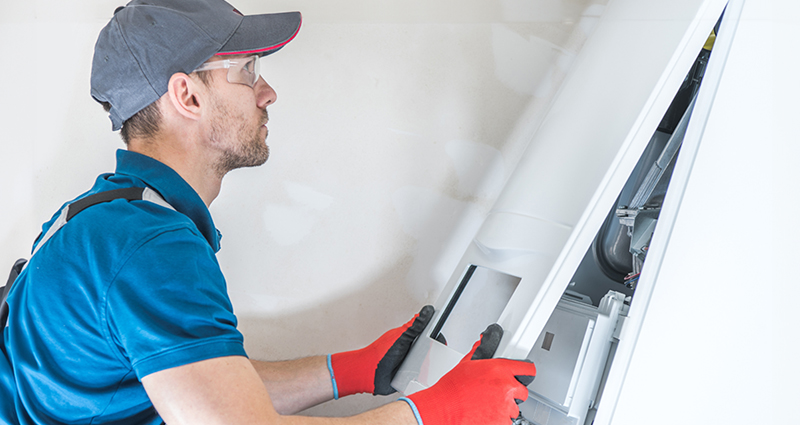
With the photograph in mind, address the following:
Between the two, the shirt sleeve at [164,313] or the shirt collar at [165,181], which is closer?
the shirt sleeve at [164,313]

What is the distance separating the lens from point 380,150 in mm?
1547

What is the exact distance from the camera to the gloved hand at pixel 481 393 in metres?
0.89

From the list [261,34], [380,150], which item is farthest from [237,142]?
[380,150]

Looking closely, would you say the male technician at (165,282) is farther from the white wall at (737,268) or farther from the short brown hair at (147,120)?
the white wall at (737,268)

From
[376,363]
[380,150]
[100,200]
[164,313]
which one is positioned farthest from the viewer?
[380,150]

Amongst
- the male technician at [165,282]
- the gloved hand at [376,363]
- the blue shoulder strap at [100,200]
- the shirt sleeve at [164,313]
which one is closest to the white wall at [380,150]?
the gloved hand at [376,363]

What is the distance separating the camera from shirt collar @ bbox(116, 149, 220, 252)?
3.13ft

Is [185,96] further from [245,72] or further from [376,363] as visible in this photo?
[376,363]

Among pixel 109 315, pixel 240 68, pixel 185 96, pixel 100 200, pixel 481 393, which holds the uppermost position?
pixel 240 68

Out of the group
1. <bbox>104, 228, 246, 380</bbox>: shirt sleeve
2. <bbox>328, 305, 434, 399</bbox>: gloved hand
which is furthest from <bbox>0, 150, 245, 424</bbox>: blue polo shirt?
<bbox>328, 305, 434, 399</bbox>: gloved hand

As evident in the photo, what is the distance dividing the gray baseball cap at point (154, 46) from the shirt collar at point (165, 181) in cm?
12

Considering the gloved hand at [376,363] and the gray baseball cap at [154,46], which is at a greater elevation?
the gray baseball cap at [154,46]

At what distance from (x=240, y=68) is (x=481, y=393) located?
32.9 inches

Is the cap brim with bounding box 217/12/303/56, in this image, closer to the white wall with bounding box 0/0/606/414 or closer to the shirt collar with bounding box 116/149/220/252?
the shirt collar with bounding box 116/149/220/252
